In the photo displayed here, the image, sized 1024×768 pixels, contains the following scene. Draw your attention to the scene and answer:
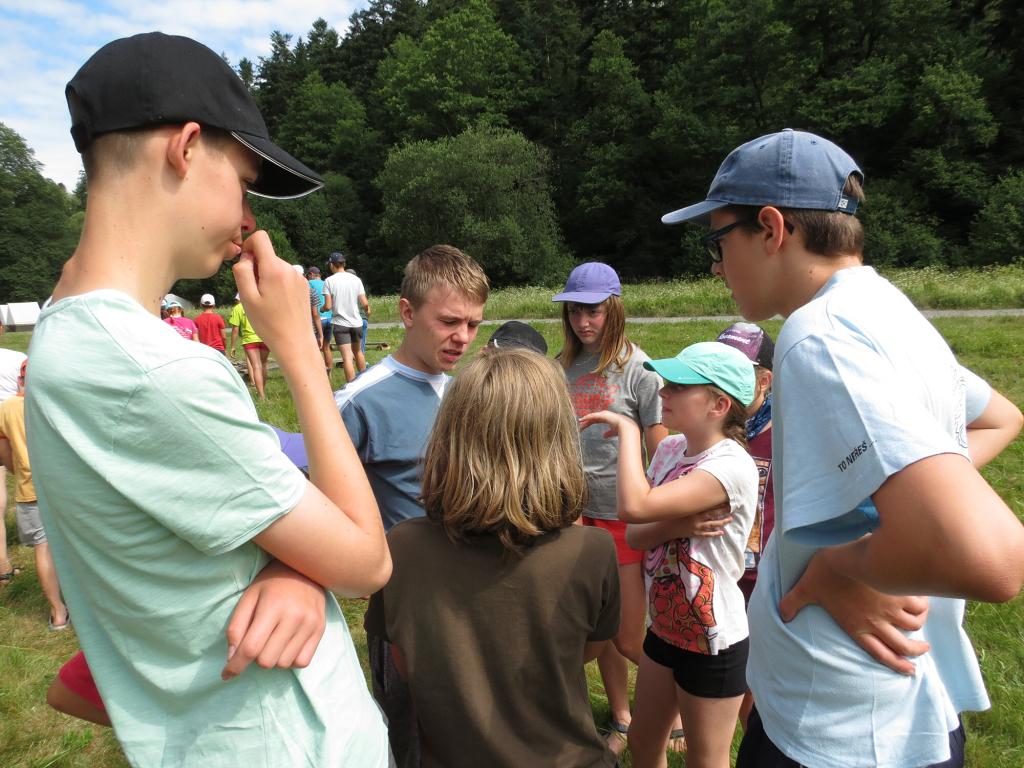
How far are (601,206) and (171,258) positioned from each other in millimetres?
49339

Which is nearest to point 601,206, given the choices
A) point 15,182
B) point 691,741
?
point 691,741

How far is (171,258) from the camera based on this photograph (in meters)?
1.09

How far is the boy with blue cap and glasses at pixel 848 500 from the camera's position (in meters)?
1.07

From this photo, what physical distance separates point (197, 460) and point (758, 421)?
8.90ft

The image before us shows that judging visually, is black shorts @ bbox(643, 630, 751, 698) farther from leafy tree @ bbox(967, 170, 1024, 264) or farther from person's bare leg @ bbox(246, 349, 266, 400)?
leafy tree @ bbox(967, 170, 1024, 264)

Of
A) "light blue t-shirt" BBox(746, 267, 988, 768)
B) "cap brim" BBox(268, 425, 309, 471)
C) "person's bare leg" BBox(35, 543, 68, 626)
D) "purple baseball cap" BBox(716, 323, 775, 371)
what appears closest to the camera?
"light blue t-shirt" BBox(746, 267, 988, 768)

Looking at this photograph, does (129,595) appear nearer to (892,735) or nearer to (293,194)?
(293,194)

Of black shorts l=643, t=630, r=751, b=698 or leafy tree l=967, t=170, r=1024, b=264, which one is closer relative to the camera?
black shorts l=643, t=630, r=751, b=698

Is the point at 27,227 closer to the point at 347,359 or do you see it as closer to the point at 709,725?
the point at 347,359

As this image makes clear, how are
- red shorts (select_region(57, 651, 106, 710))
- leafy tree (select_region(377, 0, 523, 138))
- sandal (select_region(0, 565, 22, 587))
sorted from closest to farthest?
1. red shorts (select_region(57, 651, 106, 710))
2. sandal (select_region(0, 565, 22, 587))
3. leafy tree (select_region(377, 0, 523, 138))

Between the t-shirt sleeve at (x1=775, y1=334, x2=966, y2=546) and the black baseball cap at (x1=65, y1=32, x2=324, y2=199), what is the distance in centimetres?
108

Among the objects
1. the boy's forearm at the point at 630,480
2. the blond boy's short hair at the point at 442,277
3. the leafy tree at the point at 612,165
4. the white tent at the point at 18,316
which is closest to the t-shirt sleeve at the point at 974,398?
the boy's forearm at the point at 630,480

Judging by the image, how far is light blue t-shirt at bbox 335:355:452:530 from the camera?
252 centimetres

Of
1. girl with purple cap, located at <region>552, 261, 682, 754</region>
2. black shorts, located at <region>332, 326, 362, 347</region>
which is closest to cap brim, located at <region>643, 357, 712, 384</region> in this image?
girl with purple cap, located at <region>552, 261, 682, 754</region>
